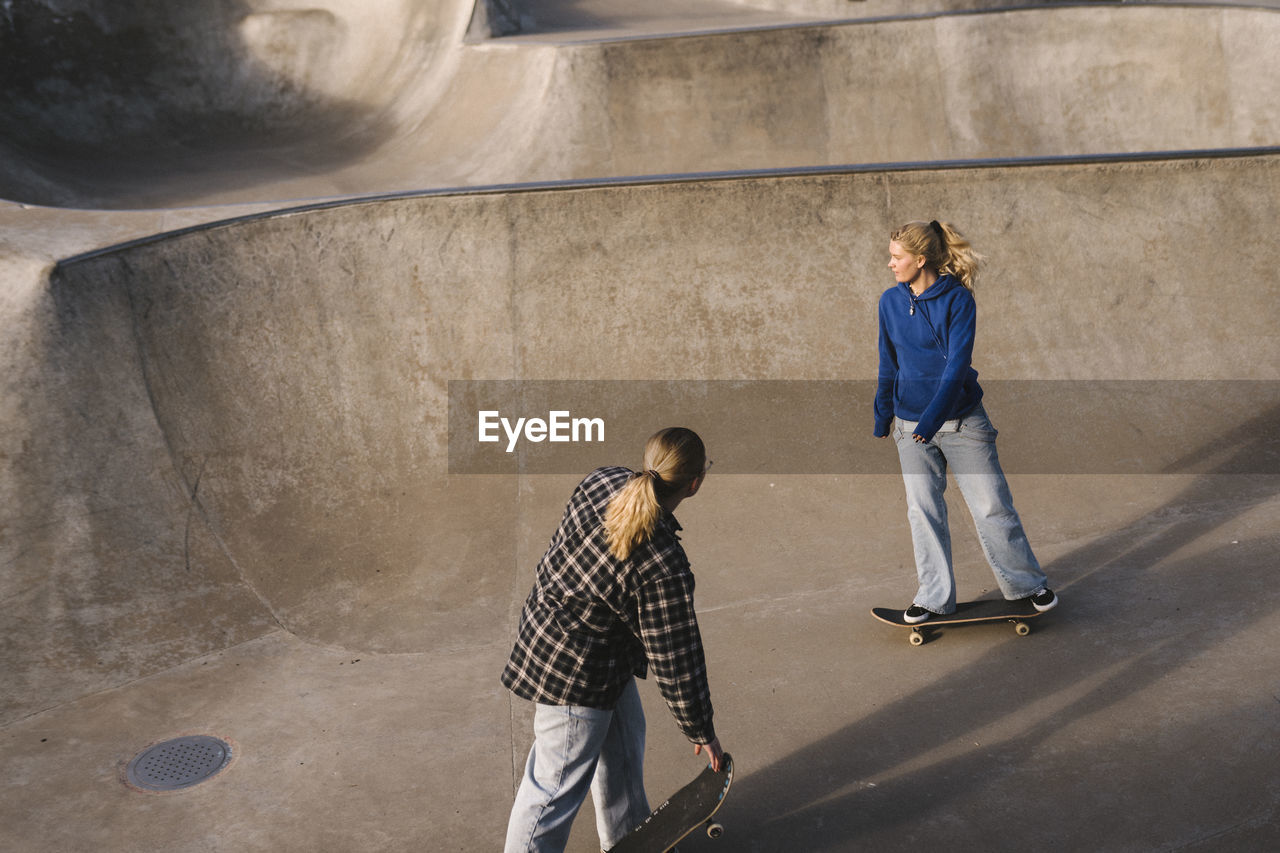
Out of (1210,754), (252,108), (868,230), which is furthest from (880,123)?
(1210,754)

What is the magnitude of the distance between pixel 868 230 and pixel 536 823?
515 centimetres

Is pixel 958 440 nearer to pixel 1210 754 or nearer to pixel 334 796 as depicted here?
pixel 1210 754

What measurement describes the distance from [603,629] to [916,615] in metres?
2.32

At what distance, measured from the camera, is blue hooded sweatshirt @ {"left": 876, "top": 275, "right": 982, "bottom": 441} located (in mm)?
4094

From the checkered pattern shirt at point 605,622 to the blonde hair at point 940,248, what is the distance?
1.96 meters

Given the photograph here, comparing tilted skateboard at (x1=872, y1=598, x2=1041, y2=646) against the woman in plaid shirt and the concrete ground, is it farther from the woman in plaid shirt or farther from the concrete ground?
the woman in plaid shirt

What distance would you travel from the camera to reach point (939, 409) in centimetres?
411

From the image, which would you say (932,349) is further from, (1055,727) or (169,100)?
(169,100)

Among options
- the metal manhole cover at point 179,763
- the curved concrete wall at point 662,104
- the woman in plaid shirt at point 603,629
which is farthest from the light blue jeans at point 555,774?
the curved concrete wall at point 662,104

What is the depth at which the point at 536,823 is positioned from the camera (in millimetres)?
2803

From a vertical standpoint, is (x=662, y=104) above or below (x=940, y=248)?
above

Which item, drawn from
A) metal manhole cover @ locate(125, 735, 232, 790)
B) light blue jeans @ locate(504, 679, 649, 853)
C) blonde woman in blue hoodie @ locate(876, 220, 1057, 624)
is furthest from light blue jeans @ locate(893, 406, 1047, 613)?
metal manhole cover @ locate(125, 735, 232, 790)

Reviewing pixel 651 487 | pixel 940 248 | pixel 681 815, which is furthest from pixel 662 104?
pixel 681 815

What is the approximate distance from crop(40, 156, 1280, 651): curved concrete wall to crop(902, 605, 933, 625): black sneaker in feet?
6.56
